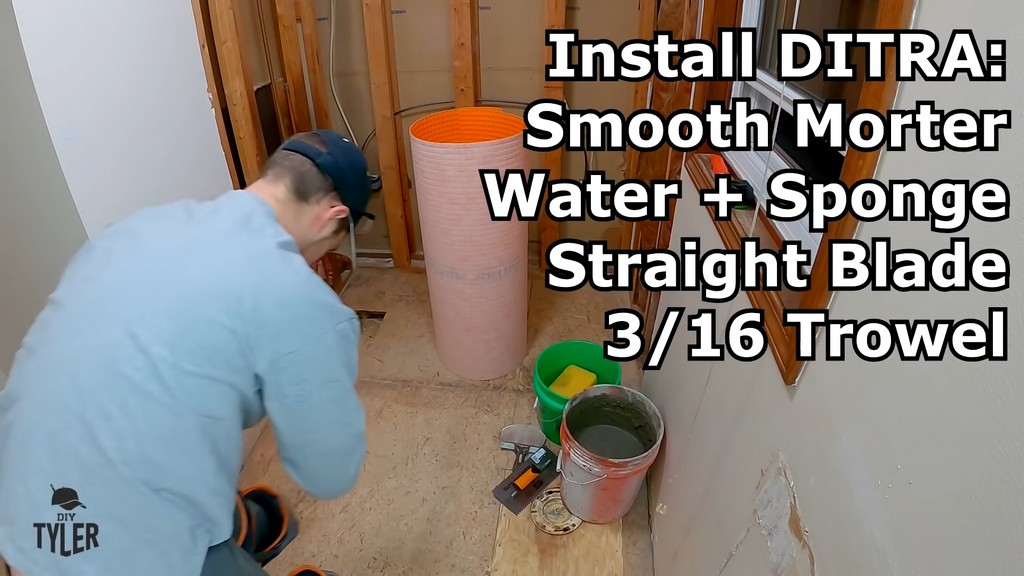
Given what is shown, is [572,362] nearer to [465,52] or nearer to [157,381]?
[465,52]

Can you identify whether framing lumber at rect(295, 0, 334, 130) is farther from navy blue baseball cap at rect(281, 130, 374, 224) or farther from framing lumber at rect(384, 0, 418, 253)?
navy blue baseball cap at rect(281, 130, 374, 224)

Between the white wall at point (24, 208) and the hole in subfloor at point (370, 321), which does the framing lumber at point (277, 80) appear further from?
the white wall at point (24, 208)

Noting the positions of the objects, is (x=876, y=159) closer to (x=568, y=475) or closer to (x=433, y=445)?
(x=568, y=475)

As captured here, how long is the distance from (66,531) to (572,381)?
154 centimetres

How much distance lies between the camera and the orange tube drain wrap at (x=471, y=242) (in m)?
1.89

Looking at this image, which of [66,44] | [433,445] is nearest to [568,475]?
[433,445]

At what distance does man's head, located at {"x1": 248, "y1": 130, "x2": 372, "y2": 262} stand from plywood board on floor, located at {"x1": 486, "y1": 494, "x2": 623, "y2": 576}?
113 centimetres

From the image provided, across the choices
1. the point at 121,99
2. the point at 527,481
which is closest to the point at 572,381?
the point at 527,481

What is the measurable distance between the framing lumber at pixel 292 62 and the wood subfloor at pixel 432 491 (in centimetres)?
110

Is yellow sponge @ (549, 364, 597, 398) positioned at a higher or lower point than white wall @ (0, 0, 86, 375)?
lower

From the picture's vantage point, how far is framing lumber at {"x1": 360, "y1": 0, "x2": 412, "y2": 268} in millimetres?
2461

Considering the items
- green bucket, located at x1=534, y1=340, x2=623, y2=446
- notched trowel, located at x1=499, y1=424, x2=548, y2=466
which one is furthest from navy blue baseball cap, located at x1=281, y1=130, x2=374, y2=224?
notched trowel, located at x1=499, y1=424, x2=548, y2=466

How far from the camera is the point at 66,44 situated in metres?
1.27

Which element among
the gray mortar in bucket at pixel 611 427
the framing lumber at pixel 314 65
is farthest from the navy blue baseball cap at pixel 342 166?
the framing lumber at pixel 314 65
